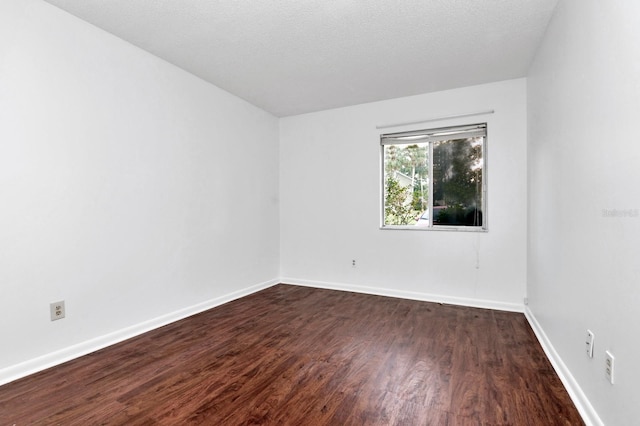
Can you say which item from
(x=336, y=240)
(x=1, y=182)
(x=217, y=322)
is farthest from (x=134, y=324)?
(x=336, y=240)

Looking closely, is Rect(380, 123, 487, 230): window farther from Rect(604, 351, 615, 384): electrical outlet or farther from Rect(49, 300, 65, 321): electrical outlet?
Rect(49, 300, 65, 321): electrical outlet

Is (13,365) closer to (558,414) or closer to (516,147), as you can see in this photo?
(558,414)

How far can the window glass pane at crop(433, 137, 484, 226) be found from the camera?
3.78 meters

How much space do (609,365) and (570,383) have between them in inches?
24.1

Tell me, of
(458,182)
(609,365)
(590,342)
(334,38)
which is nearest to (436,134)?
(458,182)

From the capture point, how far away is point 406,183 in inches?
166

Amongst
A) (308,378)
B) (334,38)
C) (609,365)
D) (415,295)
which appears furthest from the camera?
(415,295)

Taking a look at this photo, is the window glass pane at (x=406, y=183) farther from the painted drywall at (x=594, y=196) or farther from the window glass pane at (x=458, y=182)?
the painted drywall at (x=594, y=196)

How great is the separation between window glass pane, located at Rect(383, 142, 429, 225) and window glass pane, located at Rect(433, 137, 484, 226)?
15 cm

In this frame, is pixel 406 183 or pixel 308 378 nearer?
pixel 308 378

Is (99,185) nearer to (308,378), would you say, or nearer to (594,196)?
(308,378)

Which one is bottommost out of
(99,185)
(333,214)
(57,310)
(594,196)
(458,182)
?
(57,310)

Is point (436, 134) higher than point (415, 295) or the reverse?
higher

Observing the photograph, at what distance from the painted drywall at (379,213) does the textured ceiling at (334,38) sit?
0.37 metres
